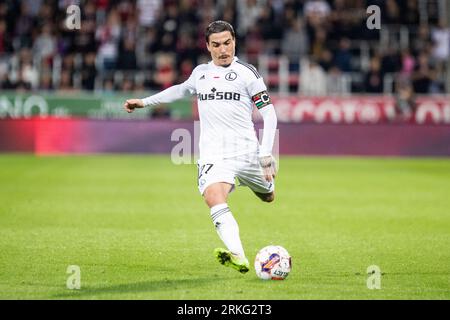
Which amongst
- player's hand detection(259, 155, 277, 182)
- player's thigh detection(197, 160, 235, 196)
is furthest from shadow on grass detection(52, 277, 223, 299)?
player's hand detection(259, 155, 277, 182)

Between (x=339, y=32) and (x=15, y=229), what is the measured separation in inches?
768

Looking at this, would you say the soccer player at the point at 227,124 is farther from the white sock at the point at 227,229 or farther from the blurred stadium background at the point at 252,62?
the blurred stadium background at the point at 252,62

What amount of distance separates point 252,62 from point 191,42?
192 centimetres

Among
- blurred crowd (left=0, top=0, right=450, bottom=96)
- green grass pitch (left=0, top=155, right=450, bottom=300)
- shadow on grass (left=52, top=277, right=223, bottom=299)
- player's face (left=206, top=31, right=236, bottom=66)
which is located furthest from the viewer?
blurred crowd (left=0, top=0, right=450, bottom=96)

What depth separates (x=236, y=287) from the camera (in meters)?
8.55

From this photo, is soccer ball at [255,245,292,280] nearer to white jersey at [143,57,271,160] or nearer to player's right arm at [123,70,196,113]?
white jersey at [143,57,271,160]

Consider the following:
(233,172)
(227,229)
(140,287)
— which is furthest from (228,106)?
(140,287)

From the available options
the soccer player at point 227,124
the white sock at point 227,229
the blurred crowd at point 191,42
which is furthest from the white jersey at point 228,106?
the blurred crowd at point 191,42

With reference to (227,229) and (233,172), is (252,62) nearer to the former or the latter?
(233,172)

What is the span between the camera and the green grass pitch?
863cm

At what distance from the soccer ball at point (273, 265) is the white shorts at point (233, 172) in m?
0.77

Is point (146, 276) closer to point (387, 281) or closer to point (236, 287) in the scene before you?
point (236, 287)
